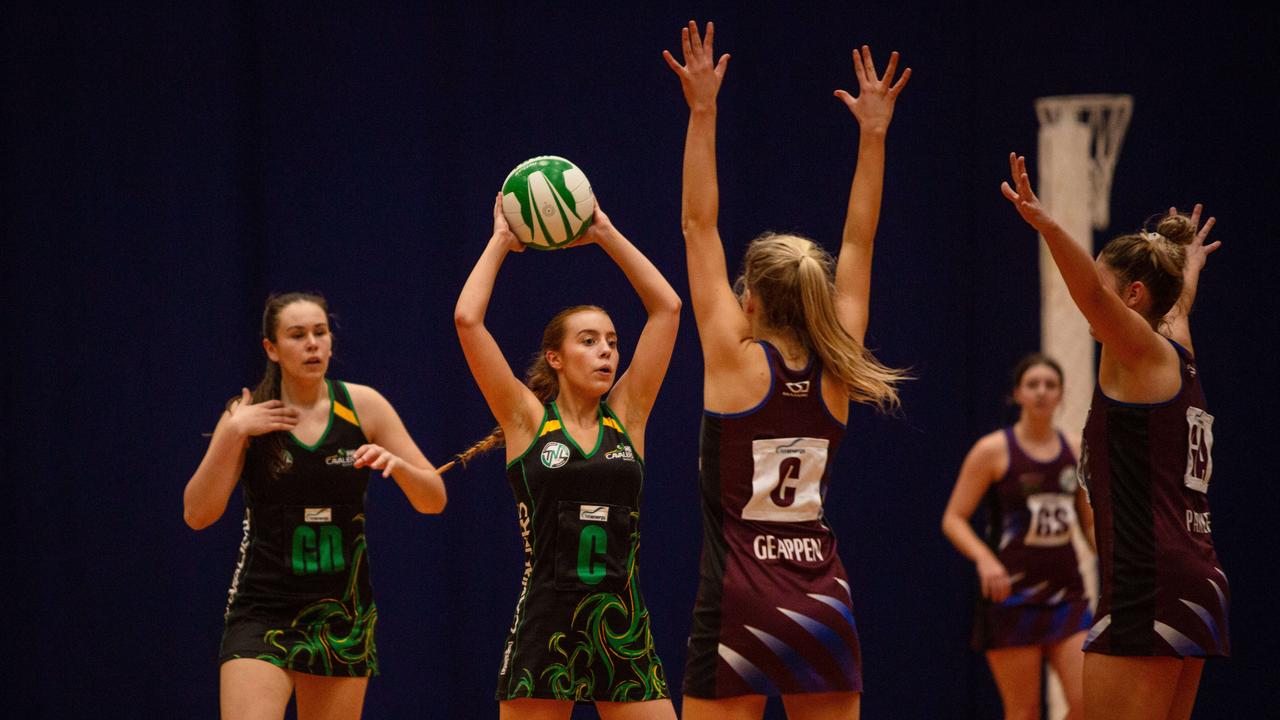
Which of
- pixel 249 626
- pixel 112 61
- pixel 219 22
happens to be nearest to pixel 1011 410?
pixel 249 626

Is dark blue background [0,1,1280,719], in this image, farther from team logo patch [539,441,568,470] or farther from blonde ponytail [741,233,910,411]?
blonde ponytail [741,233,910,411]

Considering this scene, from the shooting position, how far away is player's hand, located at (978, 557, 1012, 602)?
517cm

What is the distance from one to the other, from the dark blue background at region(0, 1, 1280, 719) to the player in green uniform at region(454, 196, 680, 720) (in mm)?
2459

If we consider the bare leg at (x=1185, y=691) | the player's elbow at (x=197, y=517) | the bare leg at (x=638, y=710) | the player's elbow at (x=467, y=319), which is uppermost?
the player's elbow at (x=467, y=319)

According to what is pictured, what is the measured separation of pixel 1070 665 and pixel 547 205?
3298mm

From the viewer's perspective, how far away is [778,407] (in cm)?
284

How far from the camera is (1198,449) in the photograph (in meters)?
3.17

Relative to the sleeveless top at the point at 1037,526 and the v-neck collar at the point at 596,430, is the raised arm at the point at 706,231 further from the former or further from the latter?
the sleeveless top at the point at 1037,526

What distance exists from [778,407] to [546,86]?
143 inches

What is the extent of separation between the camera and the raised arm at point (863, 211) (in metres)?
3.06

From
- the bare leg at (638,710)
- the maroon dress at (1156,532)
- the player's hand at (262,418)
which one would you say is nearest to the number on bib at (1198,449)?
the maroon dress at (1156,532)

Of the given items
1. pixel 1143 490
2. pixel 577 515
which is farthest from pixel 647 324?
pixel 1143 490

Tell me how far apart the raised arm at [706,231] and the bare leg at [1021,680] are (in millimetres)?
3038

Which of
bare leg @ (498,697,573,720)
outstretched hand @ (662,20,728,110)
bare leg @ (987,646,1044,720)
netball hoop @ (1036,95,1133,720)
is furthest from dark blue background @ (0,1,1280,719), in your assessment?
outstretched hand @ (662,20,728,110)
